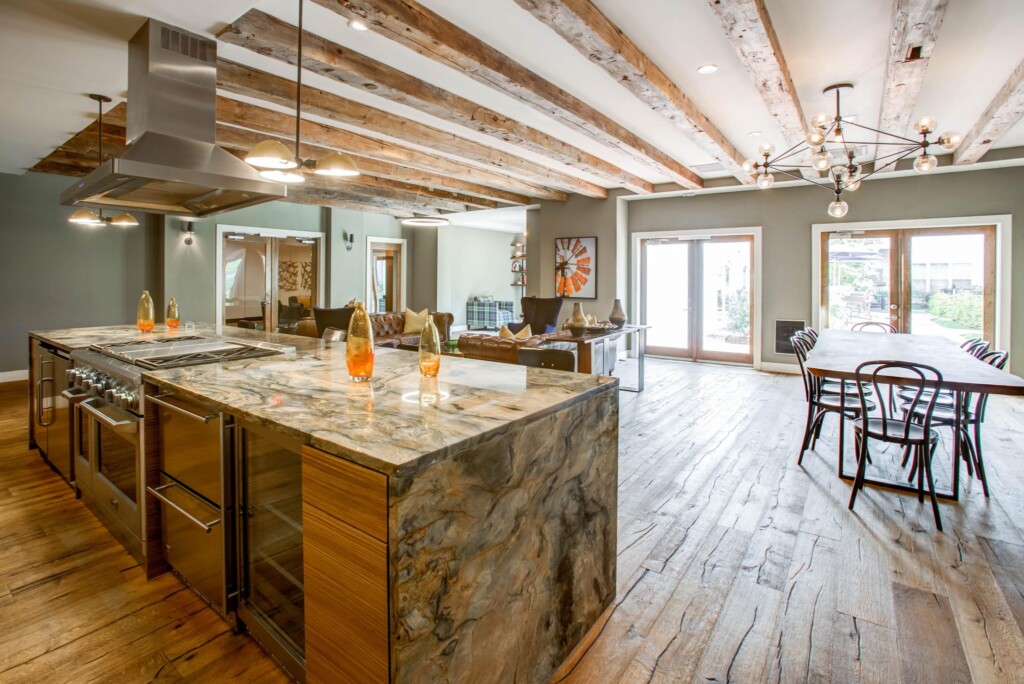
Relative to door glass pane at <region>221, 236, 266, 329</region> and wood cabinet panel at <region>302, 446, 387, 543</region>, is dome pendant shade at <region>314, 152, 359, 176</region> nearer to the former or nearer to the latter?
wood cabinet panel at <region>302, 446, 387, 543</region>

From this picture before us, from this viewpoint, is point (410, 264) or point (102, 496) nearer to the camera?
point (102, 496)

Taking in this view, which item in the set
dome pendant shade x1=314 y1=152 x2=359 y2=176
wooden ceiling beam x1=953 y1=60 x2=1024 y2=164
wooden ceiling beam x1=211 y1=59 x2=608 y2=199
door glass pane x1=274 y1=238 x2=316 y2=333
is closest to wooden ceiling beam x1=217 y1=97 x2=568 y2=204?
wooden ceiling beam x1=211 y1=59 x2=608 y2=199

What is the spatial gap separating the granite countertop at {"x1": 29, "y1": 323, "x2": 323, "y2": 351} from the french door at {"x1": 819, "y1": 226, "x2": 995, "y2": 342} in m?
6.87

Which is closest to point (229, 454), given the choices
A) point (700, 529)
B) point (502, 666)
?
point (502, 666)

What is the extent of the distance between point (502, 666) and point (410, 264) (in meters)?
10.1

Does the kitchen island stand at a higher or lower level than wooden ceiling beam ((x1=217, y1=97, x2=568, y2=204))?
lower

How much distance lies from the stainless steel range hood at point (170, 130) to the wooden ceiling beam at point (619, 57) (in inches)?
70.2

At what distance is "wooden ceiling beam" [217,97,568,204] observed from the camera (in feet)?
14.0

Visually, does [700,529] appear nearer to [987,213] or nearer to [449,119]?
[449,119]

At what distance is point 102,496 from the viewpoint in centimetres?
247

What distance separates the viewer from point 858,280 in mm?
6949

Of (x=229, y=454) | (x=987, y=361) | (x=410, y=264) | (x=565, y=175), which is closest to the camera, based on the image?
(x=229, y=454)

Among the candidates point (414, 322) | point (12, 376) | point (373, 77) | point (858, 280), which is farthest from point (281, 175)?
point (858, 280)

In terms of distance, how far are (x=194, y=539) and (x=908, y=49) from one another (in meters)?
4.27
